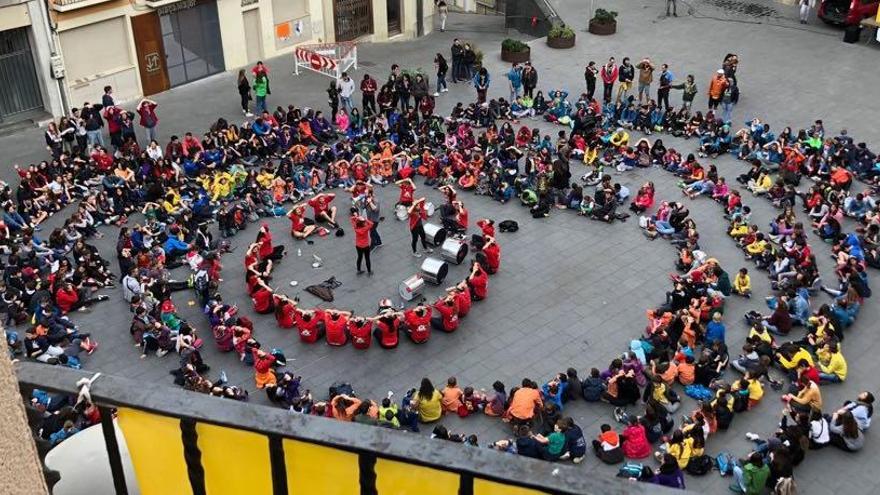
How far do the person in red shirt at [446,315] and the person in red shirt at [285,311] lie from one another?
311cm

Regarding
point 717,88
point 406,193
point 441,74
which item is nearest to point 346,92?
point 441,74

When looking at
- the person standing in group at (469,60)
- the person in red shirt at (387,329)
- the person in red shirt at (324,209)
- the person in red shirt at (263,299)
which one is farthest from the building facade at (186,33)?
the person in red shirt at (387,329)

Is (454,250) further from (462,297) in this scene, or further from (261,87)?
(261,87)

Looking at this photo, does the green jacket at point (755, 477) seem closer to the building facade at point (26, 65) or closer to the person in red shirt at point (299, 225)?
the person in red shirt at point (299, 225)

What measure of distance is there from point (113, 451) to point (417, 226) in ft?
62.2

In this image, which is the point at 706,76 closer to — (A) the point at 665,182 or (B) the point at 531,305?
(A) the point at 665,182

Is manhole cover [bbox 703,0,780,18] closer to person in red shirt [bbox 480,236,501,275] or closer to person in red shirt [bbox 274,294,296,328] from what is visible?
person in red shirt [bbox 480,236,501,275]

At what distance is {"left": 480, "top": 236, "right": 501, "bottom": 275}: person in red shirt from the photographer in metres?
22.2

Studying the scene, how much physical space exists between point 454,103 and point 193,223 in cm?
1203

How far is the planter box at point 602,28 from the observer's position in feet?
129

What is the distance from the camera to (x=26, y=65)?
97.0 ft

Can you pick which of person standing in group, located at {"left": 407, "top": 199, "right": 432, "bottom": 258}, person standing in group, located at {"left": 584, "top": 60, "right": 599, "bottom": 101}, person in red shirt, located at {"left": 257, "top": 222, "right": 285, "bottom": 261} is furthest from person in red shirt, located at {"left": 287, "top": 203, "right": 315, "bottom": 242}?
person standing in group, located at {"left": 584, "top": 60, "right": 599, "bottom": 101}

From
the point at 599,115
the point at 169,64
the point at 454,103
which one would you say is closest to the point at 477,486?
the point at 599,115

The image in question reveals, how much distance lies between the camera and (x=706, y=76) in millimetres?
34906
